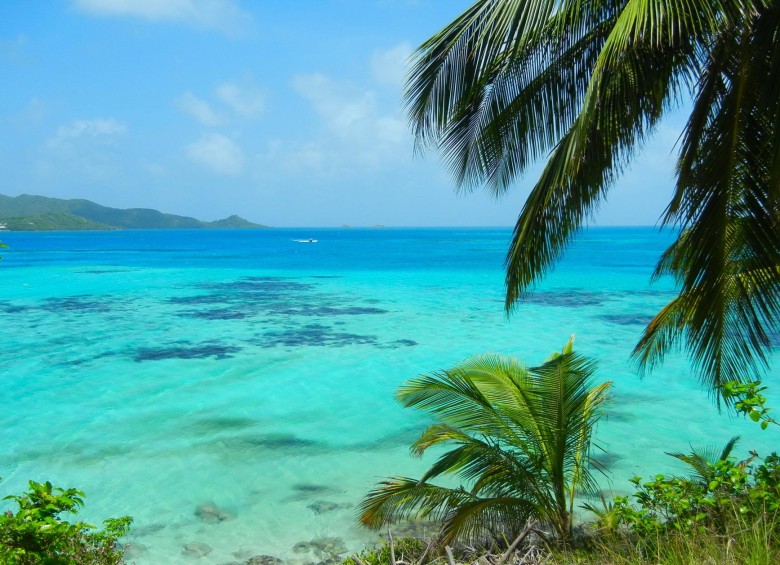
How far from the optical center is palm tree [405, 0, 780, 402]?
3719mm

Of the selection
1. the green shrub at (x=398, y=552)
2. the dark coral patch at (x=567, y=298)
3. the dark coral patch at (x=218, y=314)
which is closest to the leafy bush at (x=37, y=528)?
the green shrub at (x=398, y=552)

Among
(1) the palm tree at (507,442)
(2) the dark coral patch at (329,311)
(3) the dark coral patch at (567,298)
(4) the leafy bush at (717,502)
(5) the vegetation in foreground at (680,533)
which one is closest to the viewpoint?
(5) the vegetation in foreground at (680,533)

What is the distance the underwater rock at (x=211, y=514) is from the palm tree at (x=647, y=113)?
15.1ft

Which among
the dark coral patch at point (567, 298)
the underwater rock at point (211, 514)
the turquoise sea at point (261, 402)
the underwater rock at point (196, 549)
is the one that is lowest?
the underwater rock at point (196, 549)

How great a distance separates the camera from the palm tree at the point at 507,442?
5.08 metres

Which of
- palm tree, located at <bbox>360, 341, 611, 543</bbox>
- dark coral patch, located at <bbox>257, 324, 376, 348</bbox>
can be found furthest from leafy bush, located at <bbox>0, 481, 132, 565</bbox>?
dark coral patch, located at <bbox>257, 324, 376, 348</bbox>

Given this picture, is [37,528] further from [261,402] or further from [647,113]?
[261,402]

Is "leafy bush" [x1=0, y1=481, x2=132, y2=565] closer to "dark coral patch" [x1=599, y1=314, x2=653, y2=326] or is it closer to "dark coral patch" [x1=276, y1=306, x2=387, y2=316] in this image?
"dark coral patch" [x1=276, y1=306, x2=387, y2=316]

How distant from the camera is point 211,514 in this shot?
735cm

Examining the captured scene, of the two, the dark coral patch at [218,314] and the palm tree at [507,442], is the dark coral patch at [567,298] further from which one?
the palm tree at [507,442]

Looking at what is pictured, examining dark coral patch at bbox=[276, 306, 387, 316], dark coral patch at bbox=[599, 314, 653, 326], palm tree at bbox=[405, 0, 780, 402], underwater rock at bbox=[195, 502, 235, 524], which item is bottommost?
underwater rock at bbox=[195, 502, 235, 524]

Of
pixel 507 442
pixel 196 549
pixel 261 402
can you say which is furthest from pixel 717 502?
pixel 261 402

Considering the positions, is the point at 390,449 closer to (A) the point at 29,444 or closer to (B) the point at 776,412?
(A) the point at 29,444

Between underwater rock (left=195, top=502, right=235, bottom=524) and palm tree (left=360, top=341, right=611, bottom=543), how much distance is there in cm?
254
